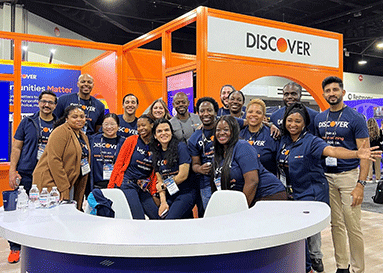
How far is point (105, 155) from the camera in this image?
3.54m

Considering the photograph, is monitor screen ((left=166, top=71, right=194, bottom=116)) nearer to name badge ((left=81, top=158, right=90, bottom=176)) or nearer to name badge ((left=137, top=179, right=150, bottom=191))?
name badge ((left=137, top=179, right=150, bottom=191))

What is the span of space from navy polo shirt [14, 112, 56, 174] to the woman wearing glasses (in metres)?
0.48

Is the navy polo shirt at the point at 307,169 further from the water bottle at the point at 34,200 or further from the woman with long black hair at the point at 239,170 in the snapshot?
the water bottle at the point at 34,200

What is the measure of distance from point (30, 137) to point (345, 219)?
2.88 meters

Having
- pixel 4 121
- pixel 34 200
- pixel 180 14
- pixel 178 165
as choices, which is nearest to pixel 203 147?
pixel 178 165

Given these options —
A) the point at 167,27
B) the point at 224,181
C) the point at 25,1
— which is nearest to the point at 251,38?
the point at 167,27

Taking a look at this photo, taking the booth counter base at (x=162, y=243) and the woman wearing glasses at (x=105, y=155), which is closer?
the booth counter base at (x=162, y=243)

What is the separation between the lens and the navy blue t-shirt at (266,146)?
9.53 feet

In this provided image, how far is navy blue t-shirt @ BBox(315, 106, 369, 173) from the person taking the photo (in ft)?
9.09

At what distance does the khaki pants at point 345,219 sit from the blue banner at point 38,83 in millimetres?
6542

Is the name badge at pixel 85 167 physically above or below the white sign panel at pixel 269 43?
below

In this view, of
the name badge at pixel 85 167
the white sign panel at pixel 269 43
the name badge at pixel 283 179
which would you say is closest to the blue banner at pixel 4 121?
the name badge at pixel 85 167

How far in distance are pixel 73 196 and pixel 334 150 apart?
2256mm

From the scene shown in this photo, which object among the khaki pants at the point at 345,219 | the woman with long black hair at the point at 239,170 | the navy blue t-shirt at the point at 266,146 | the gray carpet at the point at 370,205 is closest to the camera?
the woman with long black hair at the point at 239,170
